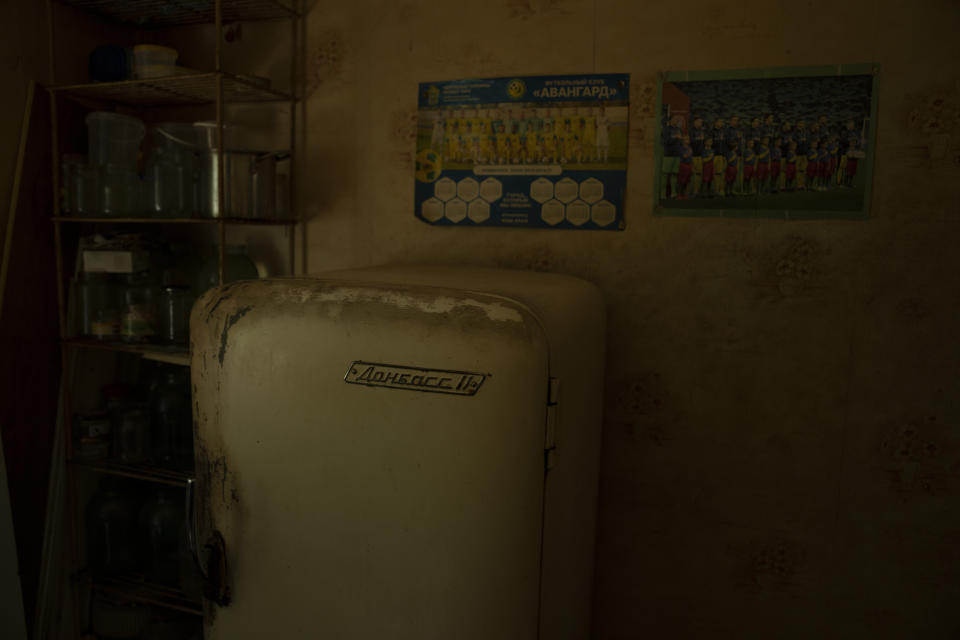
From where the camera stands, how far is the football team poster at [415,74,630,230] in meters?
1.58

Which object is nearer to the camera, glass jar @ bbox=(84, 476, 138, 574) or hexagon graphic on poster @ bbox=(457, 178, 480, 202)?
hexagon graphic on poster @ bbox=(457, 178, 480, 202)

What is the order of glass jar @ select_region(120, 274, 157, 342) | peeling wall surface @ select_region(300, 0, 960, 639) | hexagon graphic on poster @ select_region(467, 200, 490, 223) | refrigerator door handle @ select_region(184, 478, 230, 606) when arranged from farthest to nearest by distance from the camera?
glass jar @ select_region(120, 274, 157, 342) < hexagon graphic on poster @ select_region(467, 200, 490, 223) < peeling wall surface @ select_region(300, 0, 960, 639) < refrigerator door handle @ select_region(184, 478, 230, 606)

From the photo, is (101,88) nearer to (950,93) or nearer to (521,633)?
(521,633)

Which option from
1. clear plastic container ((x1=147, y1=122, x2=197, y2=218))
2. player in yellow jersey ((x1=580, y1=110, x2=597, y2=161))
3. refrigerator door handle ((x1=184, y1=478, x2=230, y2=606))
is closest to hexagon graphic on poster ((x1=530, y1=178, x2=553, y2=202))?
player in yellow jersey ((x1=580, y1=110, x2=597, y2=161))

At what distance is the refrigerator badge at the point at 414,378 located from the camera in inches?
35.8

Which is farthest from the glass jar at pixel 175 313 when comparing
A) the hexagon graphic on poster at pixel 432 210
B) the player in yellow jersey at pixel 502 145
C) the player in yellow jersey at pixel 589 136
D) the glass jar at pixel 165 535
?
the player in yellow jersey at pixel 589 136

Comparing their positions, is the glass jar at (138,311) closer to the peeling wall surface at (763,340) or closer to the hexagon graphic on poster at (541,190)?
the peeling wall surface at (763,340)

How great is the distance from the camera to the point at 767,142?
1.47 meters

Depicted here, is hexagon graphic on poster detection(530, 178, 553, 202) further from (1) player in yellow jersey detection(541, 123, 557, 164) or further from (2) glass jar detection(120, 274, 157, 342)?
(2) glass jar detection(120, 274, 157, 342)

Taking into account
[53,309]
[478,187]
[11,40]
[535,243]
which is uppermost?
[11,40]

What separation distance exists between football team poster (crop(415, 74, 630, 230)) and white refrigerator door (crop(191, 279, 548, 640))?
0.73 m

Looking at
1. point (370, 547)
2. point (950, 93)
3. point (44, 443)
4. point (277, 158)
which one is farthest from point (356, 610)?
point (950, 93)

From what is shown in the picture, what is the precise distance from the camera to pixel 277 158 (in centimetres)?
175

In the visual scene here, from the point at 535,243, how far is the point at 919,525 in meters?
1.09
